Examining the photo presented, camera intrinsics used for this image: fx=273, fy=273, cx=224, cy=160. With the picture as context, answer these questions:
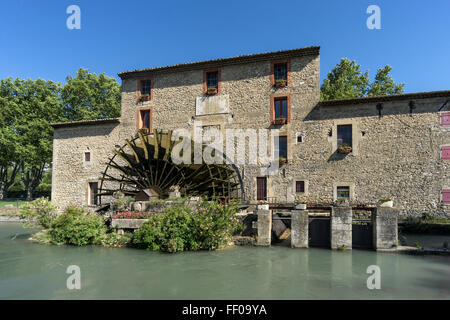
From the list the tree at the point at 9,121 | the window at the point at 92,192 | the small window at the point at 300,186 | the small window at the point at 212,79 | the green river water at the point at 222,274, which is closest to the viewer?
the green river water at the point at 222,274

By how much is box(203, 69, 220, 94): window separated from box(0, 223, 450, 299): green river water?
8.89 m

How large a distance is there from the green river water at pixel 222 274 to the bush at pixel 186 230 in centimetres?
37

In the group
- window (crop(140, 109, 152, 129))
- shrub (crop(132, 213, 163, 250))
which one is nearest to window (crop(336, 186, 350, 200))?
shrub (crop(132, 213, 163, 250))

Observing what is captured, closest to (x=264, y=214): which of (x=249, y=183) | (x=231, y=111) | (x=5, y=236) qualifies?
(x=249, y=183)

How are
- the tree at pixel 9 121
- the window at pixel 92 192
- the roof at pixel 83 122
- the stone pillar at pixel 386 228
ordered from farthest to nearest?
the tree at pixel 9 121 < the window at pixel 92 192 < the roof at pixel 83 122 < the stone pillar at pixel 386 228

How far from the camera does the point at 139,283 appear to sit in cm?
588

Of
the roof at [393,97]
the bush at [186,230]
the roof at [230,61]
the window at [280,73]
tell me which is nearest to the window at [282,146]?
the roof at [393,97]

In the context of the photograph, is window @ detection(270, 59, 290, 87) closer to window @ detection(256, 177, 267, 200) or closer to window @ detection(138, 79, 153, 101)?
window @ detection(256, 177, 267, 200)

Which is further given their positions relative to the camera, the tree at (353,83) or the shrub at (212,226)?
the tree at (353,83)

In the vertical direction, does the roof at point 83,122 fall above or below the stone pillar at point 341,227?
above

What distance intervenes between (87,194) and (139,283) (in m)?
12.4

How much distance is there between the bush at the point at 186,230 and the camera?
8562 mm

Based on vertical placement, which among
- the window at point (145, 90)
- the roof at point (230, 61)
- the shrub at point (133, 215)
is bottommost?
the shrub at point (133, 215)

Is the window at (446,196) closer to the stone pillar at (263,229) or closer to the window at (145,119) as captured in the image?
the stone pillar at (263,229)
